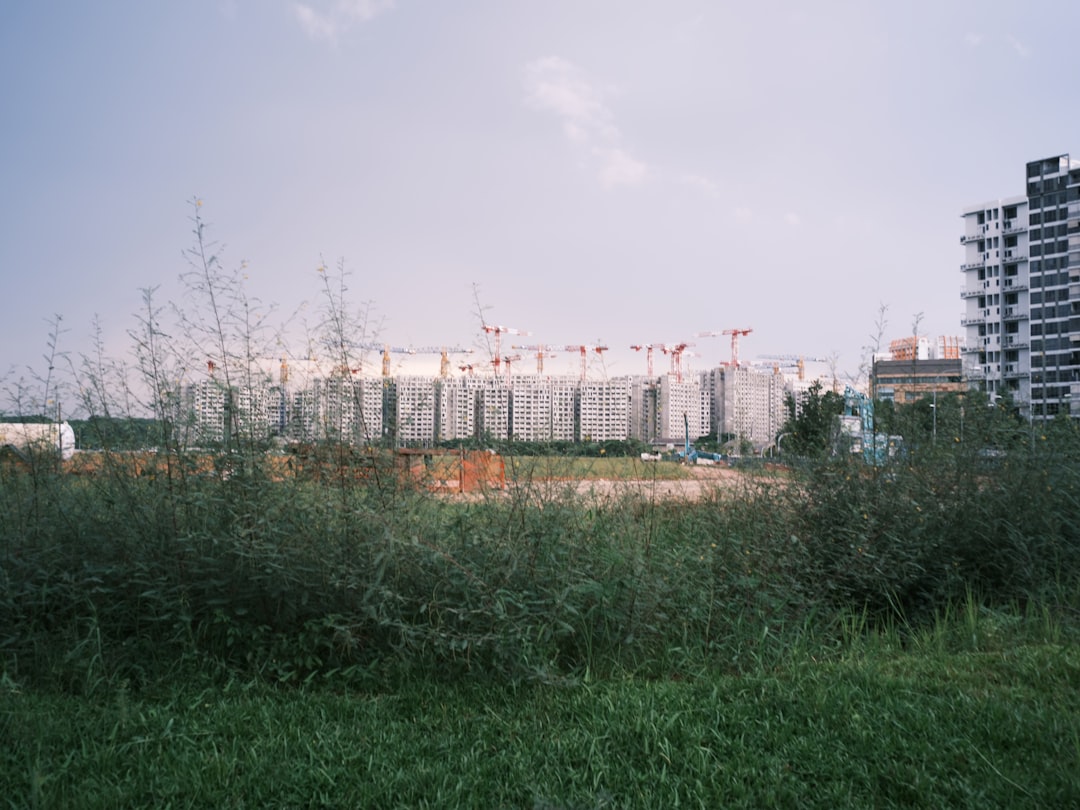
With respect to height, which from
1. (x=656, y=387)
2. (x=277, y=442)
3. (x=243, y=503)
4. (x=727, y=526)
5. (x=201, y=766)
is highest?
(x=656, y=387)

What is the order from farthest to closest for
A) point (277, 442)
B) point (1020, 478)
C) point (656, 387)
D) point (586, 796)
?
point (656, 387) → point (1020, 478) → point (277, 442) → point (586, 796)

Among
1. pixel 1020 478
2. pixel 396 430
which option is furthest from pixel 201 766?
pixel 1020 478

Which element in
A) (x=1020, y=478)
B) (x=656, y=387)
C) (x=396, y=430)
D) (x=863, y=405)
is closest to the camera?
(x=396, y=430)

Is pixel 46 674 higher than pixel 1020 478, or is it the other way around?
pixel 1020 478

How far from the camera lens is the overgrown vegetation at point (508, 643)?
2656 mm

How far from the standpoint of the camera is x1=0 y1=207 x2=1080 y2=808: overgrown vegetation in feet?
8.71

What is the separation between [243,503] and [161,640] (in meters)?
0.78

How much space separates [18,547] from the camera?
398cm

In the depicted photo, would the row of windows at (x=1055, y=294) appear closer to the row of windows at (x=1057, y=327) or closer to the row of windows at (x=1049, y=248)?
the row of windows at (x=1057, y=327)

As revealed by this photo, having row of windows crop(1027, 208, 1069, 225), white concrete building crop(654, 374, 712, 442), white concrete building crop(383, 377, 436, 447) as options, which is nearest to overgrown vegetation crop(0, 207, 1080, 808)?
white concrete building crop(383, 377, 436, 447)

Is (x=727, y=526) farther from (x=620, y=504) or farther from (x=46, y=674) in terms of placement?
(x=46, y=674)

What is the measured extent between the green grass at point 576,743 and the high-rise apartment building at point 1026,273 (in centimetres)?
6827

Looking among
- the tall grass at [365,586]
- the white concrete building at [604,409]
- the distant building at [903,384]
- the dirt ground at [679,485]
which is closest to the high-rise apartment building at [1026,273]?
the distant building at [903,384]

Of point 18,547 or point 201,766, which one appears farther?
point 18,547
